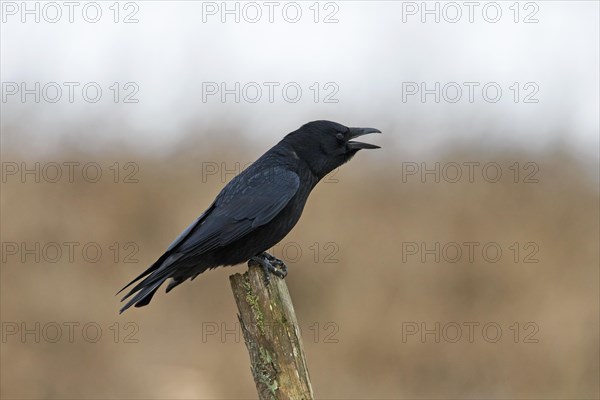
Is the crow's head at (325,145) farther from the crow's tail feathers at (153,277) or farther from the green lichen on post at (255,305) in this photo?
the green lichen on post at (255,305)

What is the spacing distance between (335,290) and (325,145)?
3255 millimetres

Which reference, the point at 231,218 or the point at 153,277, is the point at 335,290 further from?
the point at 153,277

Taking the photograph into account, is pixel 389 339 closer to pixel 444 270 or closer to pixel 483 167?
pixel 444 270

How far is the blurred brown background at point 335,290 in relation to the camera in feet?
28.1

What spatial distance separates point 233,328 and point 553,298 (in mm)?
3212

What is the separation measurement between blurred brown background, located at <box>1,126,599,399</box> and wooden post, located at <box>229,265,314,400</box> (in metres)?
4.15

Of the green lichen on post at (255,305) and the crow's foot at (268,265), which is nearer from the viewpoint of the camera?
the green lichen on post at (255,305)

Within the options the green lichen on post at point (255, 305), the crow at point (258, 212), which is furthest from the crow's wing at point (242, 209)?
the green lichen on post at point (255, 305)

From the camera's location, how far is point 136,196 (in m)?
9.64

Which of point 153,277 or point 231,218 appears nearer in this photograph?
point 153,277

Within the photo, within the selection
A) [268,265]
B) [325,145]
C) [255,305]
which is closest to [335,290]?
[325,145]

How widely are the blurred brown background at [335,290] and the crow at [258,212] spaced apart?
9.48 ft

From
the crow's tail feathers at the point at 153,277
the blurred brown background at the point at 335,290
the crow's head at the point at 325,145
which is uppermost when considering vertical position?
the crow's head at the point at 325,145

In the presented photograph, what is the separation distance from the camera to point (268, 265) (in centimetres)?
521
